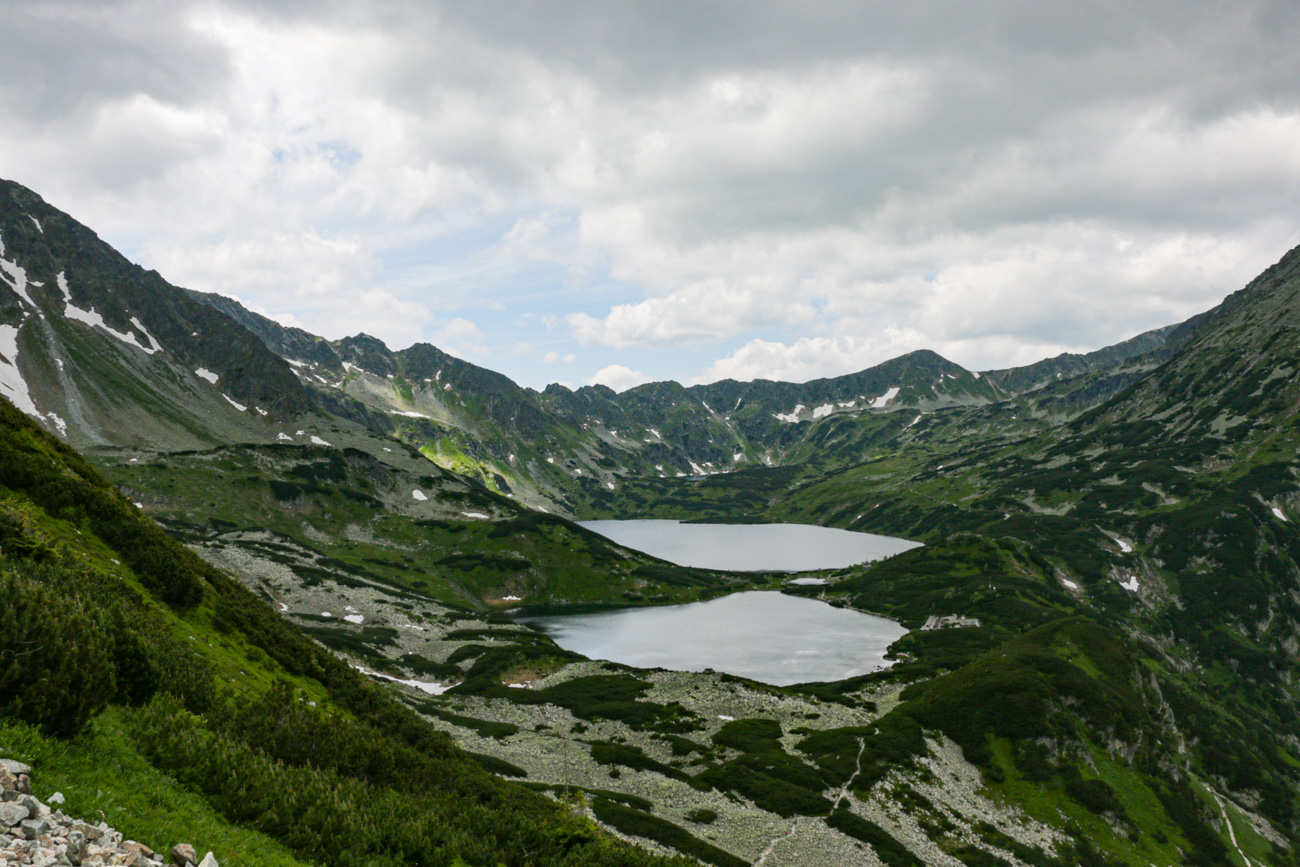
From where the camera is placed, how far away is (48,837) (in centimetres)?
765

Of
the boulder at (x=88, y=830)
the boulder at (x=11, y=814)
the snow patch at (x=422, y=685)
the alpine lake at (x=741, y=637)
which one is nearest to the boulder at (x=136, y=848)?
the boulder at (x=88, y=830)

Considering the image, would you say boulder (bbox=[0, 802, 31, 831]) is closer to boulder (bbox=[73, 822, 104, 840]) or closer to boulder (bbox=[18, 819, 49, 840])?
boulder (bbox=[18, 819, 49, 840])

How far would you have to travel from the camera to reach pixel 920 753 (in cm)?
6862

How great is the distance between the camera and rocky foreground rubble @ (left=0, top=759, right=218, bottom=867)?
734 centimetres

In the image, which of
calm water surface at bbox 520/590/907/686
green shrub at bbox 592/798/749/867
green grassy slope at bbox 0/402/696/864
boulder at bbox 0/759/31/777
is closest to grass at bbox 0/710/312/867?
green grassy slope at bbox 0/402/696/864

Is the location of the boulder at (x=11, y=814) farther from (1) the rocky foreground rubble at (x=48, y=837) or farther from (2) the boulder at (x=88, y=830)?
(2) the boulder at (x=88, y=830)

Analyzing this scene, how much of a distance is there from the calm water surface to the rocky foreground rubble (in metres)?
112

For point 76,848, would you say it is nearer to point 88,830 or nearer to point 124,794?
point 88,830

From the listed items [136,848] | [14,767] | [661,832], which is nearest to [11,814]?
[136,848]

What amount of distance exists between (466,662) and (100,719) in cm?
9538

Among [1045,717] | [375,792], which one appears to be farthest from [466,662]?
[375,792]

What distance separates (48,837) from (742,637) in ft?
488

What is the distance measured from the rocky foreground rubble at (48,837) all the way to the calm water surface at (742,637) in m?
112

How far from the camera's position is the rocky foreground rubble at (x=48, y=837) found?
24.1 feet
